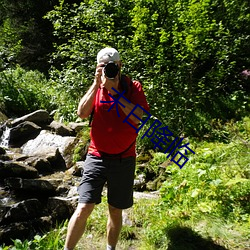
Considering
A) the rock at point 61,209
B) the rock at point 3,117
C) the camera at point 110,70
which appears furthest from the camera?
the rock at point 3,117

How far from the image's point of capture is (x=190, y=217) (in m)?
3.76

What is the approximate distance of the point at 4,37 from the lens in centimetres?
1309

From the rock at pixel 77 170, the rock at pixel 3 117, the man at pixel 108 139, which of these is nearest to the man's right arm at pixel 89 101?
the man at pixel 108 139

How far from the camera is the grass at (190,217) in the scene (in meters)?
3.40

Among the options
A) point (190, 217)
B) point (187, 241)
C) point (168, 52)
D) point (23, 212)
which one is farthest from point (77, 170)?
point (187, 241)

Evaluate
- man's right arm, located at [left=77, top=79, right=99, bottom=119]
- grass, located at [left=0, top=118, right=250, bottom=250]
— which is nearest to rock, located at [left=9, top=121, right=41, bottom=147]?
grass, located at [left=0, top=118, right=250, bottom=250]

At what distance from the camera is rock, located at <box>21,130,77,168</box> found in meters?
8.39

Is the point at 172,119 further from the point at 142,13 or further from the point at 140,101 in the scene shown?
the point at 140,101

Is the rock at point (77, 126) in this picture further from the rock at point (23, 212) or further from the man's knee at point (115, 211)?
the man's knee at point (115, 211)

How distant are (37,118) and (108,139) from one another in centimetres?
823

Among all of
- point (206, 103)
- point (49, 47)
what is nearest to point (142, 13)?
point (206, 103)

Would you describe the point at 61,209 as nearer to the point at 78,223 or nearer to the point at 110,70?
the point at 78,223

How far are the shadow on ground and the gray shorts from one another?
2.67 ft

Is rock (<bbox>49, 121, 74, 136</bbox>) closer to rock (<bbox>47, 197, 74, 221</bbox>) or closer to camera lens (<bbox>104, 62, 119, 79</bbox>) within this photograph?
rock (<bbox>47, 197, 74, 221</bbox>)
